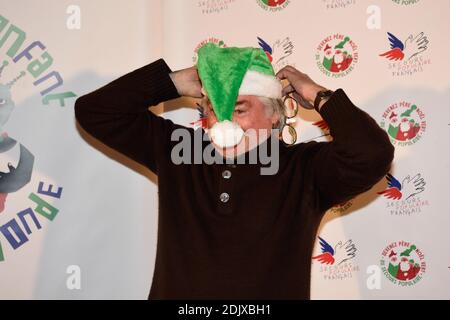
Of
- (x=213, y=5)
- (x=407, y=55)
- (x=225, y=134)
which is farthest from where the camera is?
(x=213, y=5)

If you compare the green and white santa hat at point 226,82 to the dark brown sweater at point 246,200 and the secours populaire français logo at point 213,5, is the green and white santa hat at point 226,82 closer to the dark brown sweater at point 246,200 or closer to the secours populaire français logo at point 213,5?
the dark brown sweater at point 246,200

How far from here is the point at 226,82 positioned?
1.31 metres

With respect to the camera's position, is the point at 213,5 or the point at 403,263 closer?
the point at 403,263

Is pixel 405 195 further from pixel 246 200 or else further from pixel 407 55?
pixel 246 200

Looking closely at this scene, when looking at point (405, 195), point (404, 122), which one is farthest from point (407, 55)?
point (405, 195)

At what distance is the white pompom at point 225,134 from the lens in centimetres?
131

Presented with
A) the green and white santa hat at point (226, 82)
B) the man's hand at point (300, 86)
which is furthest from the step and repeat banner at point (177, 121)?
the green and white santa hat at point (226, 82)

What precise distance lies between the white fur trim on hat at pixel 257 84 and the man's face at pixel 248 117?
0.02 metres

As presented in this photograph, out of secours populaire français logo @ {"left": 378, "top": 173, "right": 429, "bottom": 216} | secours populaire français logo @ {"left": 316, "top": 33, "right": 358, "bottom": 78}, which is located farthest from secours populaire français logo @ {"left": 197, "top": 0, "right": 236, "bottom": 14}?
secours populaire français logo @ {"left": 378, "top": 173, "right": 429, "bottom": 216}

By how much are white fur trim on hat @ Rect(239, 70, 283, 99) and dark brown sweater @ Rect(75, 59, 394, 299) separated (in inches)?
6.0

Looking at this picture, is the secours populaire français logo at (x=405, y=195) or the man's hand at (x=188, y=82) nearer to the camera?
the man's hand at (x=188, y=82)

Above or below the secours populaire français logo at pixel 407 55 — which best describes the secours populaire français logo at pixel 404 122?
below

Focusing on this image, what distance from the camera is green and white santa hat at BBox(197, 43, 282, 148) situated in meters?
1.31

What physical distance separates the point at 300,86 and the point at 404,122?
1.63 feet
